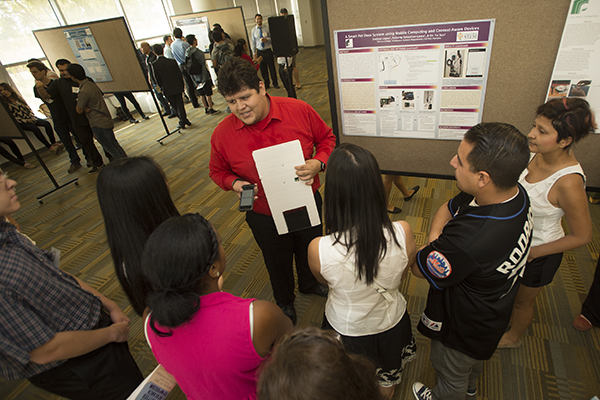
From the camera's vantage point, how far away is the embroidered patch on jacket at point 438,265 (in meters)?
0.91

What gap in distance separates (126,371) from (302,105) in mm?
1416

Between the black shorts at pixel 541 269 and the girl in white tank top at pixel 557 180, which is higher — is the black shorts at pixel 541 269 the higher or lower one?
the lower one

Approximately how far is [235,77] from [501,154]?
1.06m

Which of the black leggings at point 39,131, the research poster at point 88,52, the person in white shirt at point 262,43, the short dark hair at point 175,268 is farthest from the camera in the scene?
the person in white shirt at point 262,43

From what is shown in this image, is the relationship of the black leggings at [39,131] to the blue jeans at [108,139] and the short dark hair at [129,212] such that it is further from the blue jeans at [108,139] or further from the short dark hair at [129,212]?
the short dark hair at [129,212]

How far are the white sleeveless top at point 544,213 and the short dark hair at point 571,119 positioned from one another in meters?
0.14

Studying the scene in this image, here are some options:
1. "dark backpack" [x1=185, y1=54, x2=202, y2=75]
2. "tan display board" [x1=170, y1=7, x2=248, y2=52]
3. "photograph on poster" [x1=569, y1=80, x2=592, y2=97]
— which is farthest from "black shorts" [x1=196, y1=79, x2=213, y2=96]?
"photograph on poster" [x1=569, y1=80, x2=592, y2=97]

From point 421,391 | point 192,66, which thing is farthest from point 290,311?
point 192,66

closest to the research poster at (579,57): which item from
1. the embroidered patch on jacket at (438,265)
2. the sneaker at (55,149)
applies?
the embroidered patch on jacket at (438,265)

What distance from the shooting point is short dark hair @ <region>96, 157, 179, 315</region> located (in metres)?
1.00

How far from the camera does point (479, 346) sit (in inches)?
41.8

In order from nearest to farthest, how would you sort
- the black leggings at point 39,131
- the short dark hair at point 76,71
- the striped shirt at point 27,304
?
1. the striped shirt at point 27,304
2. the short dark hair at point 76,71
3. the black leggings at point 39,131

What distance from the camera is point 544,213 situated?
47.1 inches

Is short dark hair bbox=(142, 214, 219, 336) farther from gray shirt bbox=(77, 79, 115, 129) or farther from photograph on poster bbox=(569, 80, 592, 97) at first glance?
gray shirt bbox=(77, 79, 115, 129)
